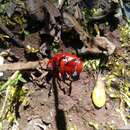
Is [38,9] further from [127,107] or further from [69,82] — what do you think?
[127,107]

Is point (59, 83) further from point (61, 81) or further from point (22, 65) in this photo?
point (22, 65)

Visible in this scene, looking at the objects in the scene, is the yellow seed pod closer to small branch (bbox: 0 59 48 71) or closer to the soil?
the soil

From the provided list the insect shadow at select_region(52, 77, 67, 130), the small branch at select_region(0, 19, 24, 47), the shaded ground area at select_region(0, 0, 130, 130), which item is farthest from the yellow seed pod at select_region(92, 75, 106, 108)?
the small branch at select_region(0, 19, 24, 47)

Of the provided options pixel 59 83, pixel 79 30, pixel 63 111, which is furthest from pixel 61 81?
pixel 79 30

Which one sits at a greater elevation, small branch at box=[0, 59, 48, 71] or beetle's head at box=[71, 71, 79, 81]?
small branch at box=[0, 59, 48, 71]

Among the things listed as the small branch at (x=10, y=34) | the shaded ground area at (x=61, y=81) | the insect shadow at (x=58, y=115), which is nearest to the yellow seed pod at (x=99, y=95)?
the shaded ground area at (x=61, y=81)

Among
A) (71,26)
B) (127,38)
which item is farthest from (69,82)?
(127,38)
